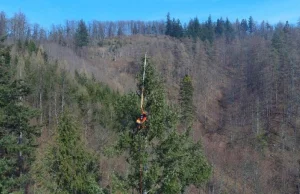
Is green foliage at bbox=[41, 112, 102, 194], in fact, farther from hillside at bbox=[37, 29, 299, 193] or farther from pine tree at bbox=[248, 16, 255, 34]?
pine tree at bbox=[248, 16, 255, 34]

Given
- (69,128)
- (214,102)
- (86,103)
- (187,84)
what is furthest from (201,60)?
(69,128)

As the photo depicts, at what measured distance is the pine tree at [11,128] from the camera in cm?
1487

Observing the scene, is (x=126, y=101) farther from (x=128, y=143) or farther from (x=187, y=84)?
(x=187, y=84)

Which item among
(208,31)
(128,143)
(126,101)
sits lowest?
(128,143)

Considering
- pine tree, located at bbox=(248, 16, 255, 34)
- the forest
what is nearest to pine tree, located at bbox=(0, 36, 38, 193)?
the forest

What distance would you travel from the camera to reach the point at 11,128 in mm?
16812

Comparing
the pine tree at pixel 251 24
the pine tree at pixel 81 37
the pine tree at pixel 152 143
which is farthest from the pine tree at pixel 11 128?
the pine tree at pixel 251 24

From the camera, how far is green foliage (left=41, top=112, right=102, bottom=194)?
17.2 meters

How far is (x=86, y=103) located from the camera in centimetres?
5362

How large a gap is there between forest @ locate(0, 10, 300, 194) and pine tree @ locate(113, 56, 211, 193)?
28mm

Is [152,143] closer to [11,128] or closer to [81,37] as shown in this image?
[11,128]

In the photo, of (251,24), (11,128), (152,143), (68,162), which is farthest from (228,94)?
(152,143)

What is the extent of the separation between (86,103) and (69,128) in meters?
36.4

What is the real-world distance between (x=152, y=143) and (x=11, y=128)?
836 centimetres
